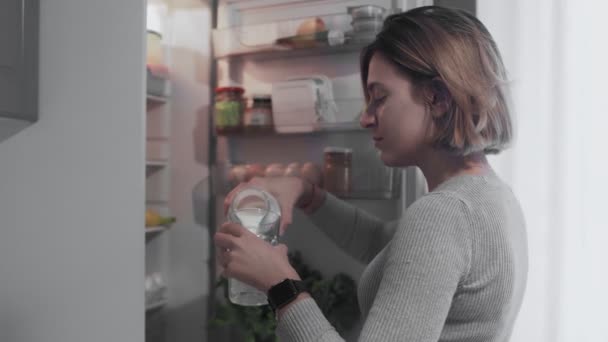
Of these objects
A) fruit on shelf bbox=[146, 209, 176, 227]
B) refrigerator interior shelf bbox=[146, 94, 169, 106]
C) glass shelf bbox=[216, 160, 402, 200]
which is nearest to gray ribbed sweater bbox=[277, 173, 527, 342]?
glass shelf bbox=[216, 160, 402, 200]

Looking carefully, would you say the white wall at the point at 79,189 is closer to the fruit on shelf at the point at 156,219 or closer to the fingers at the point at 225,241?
the fruit on shelf at the point at 156,219

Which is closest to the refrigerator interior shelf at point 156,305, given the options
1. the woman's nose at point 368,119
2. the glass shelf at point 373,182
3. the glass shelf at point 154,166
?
the glass shelf at point 154,166

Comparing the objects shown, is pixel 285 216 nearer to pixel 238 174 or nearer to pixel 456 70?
pixel 238 174

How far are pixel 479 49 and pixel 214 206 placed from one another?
847 mm

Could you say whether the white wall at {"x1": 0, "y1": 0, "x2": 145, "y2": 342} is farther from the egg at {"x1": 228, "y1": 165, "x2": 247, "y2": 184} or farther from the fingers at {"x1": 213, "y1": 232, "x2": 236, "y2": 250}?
the fingers at {"x1": 213, "y1": 232, "x2": 236, "y2": 250}

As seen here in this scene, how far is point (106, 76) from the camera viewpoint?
127 cm

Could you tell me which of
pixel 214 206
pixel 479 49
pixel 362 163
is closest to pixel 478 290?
pixel 479 49

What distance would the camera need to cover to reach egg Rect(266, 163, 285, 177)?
4.37 feet

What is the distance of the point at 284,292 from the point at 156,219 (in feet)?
2.35

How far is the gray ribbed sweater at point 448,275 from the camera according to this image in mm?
729

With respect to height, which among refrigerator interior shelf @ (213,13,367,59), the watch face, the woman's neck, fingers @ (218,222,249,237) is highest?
refrigerator interior shelf @ (213,13,367,59)

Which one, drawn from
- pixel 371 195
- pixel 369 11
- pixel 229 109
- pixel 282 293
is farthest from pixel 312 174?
pixel 282 293

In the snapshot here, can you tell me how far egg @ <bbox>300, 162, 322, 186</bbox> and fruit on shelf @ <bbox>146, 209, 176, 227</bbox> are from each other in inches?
16.2

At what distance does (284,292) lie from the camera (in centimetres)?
82
